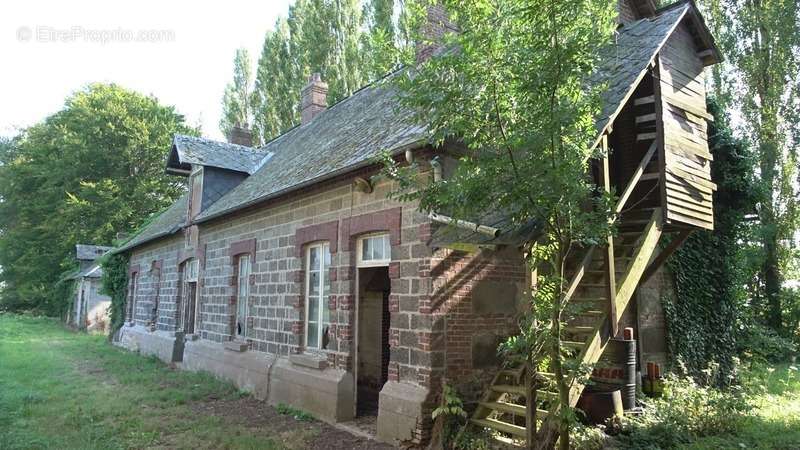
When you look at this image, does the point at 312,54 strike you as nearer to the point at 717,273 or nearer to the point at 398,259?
the point at 717,273

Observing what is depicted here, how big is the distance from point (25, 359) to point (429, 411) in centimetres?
1419

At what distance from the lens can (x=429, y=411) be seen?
652 centimetres

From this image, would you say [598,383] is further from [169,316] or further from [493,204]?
[169,316]

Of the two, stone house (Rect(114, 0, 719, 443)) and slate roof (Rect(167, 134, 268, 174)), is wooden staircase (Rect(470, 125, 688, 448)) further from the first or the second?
slate roof (Rect(167, 134, 268, 174))

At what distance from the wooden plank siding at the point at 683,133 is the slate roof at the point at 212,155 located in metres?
11.2

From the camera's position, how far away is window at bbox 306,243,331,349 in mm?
9148

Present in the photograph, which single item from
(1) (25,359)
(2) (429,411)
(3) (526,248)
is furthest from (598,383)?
(1) (25,359)

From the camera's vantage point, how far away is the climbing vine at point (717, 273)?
10391mm

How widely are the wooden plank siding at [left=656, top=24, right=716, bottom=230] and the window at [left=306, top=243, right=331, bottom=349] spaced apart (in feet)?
17.9

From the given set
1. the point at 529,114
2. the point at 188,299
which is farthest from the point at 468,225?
the point at 188,299

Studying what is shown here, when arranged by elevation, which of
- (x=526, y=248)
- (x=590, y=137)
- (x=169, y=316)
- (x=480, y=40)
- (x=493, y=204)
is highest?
(x=480, y=40)

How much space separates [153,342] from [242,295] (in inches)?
240

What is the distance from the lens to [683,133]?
7.96m

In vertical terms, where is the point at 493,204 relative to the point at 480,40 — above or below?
below
